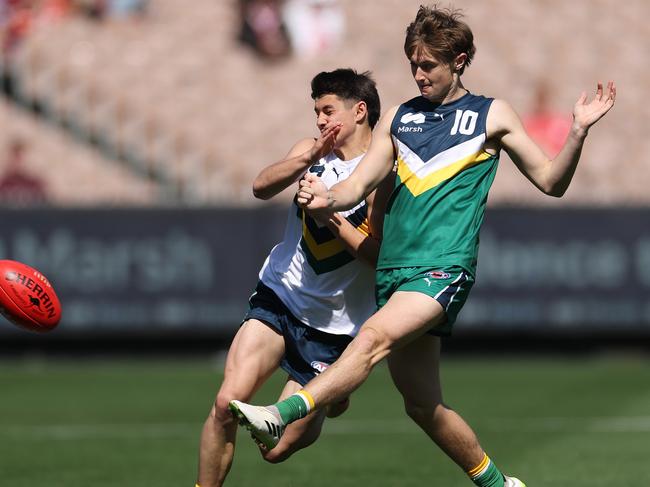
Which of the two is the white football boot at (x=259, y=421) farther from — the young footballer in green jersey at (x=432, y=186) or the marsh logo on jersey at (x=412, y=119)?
the marsh logo on jersey at (x=412, y=119)

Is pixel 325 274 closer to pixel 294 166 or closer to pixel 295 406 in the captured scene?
pixel 294 166

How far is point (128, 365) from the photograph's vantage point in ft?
59.2

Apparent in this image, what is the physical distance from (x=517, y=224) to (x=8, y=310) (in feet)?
35.8

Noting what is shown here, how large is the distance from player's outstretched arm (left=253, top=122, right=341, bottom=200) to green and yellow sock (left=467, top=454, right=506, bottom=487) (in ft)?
6.09

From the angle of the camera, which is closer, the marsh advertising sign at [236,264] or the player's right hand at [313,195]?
the player's right hand at [313,195]

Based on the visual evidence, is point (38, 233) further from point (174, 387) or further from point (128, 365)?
point (174, 387)

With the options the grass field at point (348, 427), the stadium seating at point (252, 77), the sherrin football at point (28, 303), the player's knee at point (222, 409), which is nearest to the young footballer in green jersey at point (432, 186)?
the player's knee at point (222, 409)

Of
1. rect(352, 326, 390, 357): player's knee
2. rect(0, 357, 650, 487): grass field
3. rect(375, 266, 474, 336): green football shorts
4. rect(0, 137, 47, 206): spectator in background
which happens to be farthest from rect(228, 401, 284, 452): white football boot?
rect(0, 137, 47, 206): spectator in background

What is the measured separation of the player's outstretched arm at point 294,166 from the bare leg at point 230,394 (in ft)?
2.69

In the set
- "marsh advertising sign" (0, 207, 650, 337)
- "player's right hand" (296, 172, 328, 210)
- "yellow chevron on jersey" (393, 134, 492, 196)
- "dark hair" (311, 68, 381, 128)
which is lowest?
"marsh advertising sign" (0, 207, 650, 337)

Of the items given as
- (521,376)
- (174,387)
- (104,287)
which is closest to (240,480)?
(174,387)

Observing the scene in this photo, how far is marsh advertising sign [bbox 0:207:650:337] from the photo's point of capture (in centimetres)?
1778

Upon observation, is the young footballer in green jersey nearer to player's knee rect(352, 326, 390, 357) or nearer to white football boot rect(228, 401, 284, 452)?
player's knee rect(352, 326, 390, 357)

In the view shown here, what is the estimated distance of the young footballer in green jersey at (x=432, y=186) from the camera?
6.93 metres
